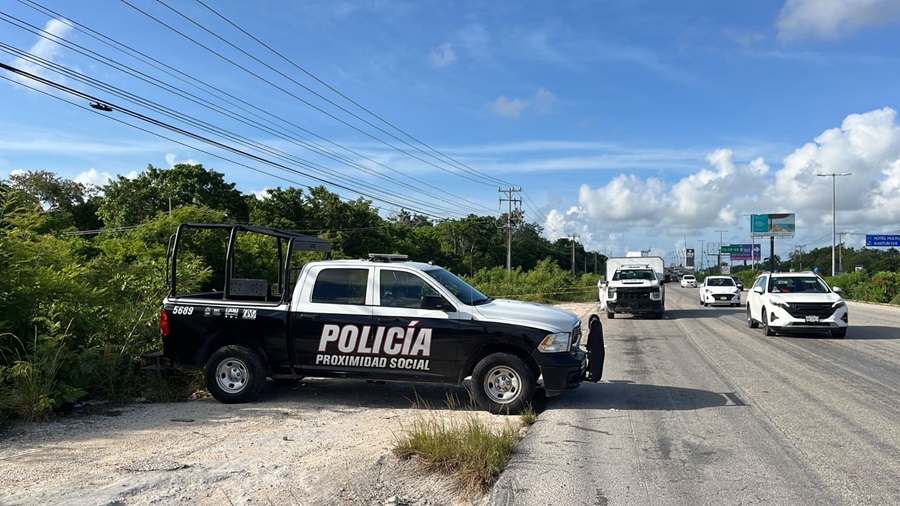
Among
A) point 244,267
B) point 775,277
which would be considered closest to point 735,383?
point 775,277

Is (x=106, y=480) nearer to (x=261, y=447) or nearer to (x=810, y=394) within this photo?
(x=261, y=447)

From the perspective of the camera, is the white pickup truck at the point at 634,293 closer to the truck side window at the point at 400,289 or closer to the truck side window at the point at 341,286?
the truck side window at the point at 400,289

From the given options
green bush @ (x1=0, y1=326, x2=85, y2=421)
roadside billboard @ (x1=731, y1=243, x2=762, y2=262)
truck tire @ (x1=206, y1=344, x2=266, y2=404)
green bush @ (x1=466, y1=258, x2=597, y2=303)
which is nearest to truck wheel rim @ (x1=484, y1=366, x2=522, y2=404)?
truck tire @ (x1=206, y1=344, x2=266, y2=404)

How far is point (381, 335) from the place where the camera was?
7.46 metres

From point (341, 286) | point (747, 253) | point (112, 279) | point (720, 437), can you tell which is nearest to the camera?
point (720, 437)

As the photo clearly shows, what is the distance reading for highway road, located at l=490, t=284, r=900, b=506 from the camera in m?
4.57

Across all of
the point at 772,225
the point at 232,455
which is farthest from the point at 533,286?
the point at 772,225

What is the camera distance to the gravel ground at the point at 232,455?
4621mm

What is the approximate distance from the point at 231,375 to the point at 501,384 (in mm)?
3408

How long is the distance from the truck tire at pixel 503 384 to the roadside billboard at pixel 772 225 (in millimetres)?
73236

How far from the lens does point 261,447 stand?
5.84 metres

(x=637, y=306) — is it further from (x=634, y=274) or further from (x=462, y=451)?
(x=462, y=451)

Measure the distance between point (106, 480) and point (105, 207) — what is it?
4683cm

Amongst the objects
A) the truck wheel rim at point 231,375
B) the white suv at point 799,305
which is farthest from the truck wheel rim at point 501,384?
the white suv at point 799,305
